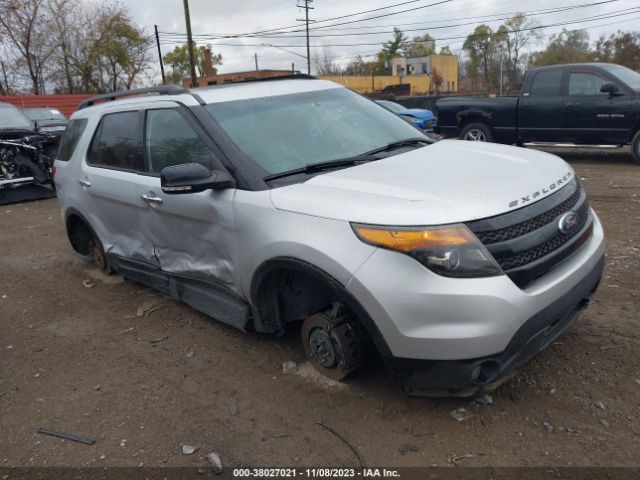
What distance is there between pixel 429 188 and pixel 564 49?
6495cm

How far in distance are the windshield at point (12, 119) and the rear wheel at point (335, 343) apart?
10351 millimetres

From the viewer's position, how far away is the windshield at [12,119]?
36.3ft

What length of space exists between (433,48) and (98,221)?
95.5 meters

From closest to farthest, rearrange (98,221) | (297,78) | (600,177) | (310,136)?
(310,136), (297,78), (98,221), (600,177)

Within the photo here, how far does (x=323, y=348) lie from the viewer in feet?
10.3

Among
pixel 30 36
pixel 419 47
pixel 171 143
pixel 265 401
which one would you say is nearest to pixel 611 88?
pixel 171 143

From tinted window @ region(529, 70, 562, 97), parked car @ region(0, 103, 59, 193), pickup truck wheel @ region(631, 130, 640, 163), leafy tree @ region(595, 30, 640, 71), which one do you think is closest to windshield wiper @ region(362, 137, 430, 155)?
pickup truck wheel @ region(631, 130, 640, 163)

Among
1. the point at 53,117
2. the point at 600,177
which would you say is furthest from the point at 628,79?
the point at 53,117

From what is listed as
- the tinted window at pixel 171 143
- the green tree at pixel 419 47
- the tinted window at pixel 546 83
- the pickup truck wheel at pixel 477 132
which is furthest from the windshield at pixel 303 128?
the green tree at pixel 419 47

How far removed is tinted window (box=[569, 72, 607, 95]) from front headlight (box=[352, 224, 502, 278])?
912 centimetres

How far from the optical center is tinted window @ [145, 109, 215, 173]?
11.5ft

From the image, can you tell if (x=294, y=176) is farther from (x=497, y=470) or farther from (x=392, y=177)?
(x=497, y=470)

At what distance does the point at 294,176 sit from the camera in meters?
3.19

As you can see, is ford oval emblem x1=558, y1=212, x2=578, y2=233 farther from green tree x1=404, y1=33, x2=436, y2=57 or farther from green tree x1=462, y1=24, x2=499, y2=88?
green tree x1=404, y1=33, x2=436, y2=57
